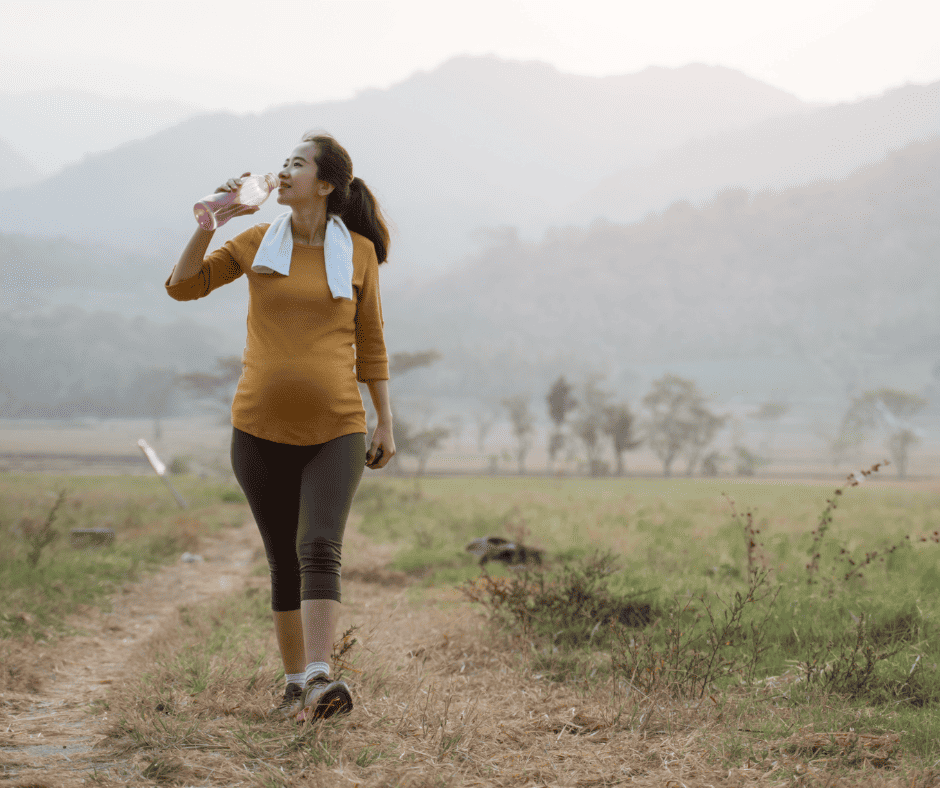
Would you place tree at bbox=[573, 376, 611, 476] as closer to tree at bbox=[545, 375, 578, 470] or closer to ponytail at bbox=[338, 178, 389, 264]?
tree at bbox=[545, 375, 578, 470]

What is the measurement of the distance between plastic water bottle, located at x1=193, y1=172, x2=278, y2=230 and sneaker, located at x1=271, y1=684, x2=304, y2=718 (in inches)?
73.2

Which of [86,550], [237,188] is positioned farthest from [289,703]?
[86,550]

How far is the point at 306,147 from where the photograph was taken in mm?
3150

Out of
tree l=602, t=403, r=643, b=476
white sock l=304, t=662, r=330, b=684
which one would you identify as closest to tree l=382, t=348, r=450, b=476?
tree l=602, t=403, r=643, b=476

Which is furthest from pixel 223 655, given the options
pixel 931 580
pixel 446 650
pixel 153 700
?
pixel 931 580

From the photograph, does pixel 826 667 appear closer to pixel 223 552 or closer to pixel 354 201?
pixel 354 201

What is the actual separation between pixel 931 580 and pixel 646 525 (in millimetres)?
4683

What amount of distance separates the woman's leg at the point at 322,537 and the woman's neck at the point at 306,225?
87 centimetres

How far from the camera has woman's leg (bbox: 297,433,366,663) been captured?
2859 mm

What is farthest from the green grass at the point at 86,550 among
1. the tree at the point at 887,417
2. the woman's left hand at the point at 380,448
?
the tree at the point at 887,417

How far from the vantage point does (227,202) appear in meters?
2.93

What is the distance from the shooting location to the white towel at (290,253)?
2.95 m

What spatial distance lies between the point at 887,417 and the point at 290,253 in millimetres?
86665

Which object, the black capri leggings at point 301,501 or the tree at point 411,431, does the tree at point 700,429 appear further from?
the black capri leggings at point 301,501
